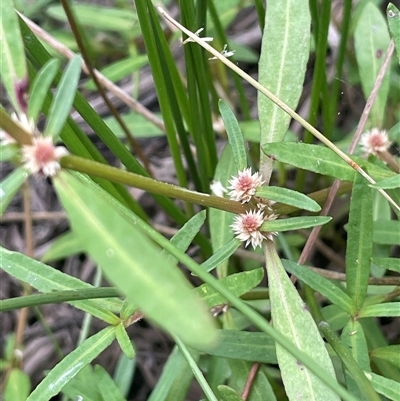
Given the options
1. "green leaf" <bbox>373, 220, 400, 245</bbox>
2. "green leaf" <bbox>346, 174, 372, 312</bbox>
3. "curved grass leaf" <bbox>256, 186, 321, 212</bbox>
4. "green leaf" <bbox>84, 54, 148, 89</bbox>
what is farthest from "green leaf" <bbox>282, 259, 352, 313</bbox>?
"green leaf" <bbox>84, 54, 148, 89</bbox>

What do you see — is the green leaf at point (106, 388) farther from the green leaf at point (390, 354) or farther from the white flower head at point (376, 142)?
the white flower head at point (376, 142)

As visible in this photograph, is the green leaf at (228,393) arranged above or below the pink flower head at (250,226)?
below

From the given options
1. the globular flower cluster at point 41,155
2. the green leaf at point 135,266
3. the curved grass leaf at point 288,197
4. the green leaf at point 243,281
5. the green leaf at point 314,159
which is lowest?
the green leaf at point 135,266

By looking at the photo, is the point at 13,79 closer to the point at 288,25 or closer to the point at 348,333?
the point at 288,25

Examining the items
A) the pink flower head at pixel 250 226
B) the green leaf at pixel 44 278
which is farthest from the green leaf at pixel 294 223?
the green leaf at pixel 44 278

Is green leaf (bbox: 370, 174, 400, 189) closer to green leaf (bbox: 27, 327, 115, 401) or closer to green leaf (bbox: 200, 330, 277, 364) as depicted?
green leaf (bbox: 200, 330, 277, 364)

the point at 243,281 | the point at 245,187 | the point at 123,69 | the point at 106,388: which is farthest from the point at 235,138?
the point at 123,69

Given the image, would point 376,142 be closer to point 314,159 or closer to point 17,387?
point 314,159
